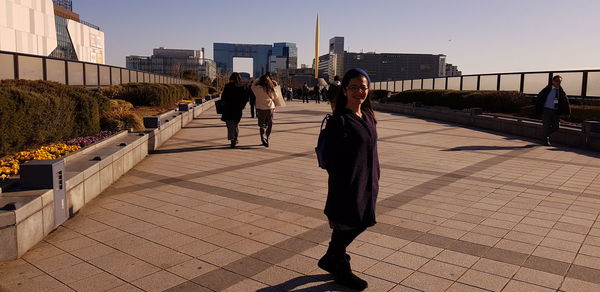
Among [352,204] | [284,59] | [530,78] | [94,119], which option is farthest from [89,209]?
[284,59]

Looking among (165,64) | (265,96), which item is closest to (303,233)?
(265,96)

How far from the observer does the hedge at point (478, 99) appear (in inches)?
719

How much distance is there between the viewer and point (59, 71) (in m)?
15.7

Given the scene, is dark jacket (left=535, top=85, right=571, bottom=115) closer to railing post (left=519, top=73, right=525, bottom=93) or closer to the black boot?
railing post (left=519, top=73, right=525, bottom=93)

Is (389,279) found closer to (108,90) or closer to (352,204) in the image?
(352,204)

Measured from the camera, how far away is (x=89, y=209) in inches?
217

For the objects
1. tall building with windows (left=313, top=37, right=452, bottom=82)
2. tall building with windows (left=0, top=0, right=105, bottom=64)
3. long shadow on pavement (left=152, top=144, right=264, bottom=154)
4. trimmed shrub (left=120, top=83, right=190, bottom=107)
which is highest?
tall building with windows (left=313, top=37, right=452, bottom=82)

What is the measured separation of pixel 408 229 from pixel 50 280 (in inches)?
133

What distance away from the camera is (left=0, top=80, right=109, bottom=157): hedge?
687cm

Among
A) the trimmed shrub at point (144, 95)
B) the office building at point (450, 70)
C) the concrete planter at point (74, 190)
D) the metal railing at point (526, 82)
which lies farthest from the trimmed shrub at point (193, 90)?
the office building at point (450, 70)

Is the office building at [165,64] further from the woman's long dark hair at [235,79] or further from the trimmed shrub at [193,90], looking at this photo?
the woman's long dark hair at [235,79]

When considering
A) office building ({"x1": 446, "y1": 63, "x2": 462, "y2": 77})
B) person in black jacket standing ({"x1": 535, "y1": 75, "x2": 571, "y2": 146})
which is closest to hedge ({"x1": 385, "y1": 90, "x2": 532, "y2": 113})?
person in black jacket standing ({"x1": 535, "y1": 75, "x2": 571, "y2": 146})

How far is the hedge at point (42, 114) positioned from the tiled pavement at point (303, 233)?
5.49 feet

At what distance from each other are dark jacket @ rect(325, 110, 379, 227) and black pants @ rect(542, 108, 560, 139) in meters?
9.87
